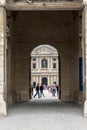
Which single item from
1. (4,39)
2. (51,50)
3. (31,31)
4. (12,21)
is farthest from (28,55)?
(51,50)

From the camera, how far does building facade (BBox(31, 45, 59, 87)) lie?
94.6 meters

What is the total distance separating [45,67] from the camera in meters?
99.5

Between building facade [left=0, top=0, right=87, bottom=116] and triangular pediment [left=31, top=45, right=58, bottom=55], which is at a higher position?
triangular pediment [left=31, top=45, right=58, bottom=55]

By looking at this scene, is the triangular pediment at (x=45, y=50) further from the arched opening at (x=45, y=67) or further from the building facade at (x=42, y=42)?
the building facade at (x=42, y=42)

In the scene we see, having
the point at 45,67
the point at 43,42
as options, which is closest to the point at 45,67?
the point at 45,67

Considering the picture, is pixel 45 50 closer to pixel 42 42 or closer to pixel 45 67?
pixel 45 67

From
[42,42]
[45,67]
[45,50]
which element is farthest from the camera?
[45,67]

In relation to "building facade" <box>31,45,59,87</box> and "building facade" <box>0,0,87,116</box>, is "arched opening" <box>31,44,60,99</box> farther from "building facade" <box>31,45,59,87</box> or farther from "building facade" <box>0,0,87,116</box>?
"building facade" <box>0,0,87,116</box>

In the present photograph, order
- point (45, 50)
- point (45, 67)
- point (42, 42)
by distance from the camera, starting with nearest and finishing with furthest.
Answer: point (42, 42) → point (45, 50) → point (45, 67)

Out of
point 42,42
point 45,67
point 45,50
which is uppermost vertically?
point 45,50

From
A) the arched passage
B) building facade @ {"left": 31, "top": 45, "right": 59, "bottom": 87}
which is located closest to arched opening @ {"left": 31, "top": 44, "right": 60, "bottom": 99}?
building facade @ {"left": 31, "top": 45, "right": 59, "bottom": 87}

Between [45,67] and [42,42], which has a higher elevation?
[42,42]

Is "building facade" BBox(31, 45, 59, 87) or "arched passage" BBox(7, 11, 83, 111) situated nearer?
"arched passage" BBox(7, 11, 83, 111)

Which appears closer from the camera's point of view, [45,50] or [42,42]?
[42,42]
